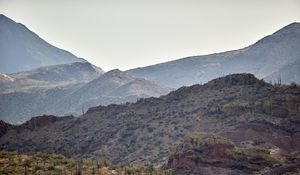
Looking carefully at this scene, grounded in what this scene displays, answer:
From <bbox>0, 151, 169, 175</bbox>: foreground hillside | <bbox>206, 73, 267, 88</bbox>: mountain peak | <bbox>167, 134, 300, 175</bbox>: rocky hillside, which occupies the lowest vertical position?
<bbox>167, 134, 300, 175</bbox>: rocky hillside

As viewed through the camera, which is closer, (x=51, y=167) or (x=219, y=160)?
(x=51, y=167)

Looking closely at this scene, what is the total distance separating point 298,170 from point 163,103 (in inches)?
2316

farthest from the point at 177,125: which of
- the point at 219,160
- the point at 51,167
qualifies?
the point at 51,167

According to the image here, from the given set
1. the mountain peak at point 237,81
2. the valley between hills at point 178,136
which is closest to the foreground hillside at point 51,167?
the valley between hills at point 178,136

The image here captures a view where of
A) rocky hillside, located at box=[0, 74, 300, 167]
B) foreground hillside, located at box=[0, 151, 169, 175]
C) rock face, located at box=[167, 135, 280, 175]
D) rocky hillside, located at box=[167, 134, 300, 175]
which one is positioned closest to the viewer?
foreground hillside, located at box=[0, 151, 169, 175]

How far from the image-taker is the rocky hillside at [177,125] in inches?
3369

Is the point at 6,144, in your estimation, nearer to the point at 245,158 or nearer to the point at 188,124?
the point at 188,124

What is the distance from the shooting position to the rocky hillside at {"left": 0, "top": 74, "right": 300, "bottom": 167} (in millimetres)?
85562

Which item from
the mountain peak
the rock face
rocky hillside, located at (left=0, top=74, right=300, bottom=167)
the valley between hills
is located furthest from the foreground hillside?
the mountain peak

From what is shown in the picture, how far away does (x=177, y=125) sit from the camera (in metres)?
101

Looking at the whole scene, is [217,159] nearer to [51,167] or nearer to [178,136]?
[178,136]

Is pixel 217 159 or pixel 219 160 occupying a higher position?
pixel 217 159

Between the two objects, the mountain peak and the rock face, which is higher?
the mountain peak

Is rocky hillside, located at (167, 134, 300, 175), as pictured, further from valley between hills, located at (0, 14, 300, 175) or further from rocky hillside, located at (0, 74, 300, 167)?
rocky hillside, located at (0, 74, 300, 167)
